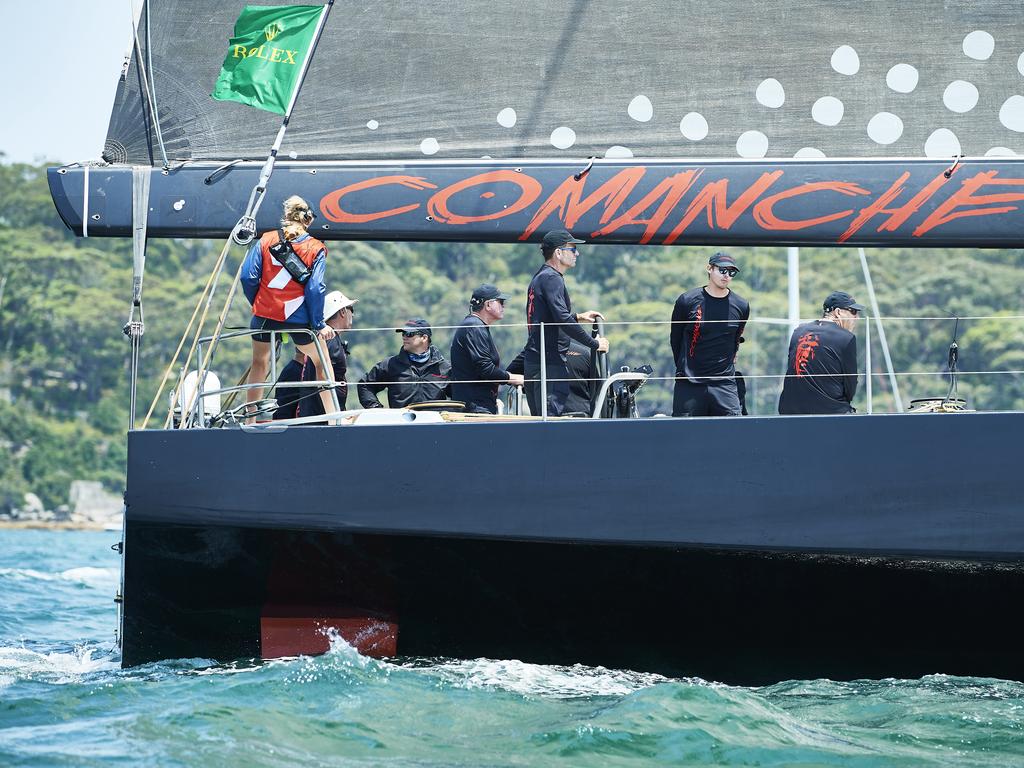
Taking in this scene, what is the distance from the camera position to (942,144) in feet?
19.9

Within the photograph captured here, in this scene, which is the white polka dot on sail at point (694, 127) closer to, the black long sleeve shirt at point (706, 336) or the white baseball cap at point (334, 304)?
the black long sleeve shirt at point (706, 336)

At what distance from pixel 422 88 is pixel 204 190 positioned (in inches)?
41.3

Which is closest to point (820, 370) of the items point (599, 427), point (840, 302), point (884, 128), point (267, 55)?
point (840, 302)

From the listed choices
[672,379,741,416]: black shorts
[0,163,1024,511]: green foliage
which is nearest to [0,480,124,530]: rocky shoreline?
[0,163,1024,511]: green foliage

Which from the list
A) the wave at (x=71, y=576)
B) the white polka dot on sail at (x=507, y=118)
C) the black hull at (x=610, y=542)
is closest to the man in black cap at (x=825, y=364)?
the black hull at (x=610, y=542)

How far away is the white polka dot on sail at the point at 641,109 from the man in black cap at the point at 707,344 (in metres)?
0.76

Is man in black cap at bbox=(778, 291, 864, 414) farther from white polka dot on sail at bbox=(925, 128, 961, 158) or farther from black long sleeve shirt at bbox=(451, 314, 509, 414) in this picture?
black long sleeve shirt at bbox=(451, 314, 509, 414)

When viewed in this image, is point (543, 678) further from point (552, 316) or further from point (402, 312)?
point (402, 312)

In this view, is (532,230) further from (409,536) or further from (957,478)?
(957,478)

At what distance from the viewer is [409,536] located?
206 inches

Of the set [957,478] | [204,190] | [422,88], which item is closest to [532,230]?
[422,88]

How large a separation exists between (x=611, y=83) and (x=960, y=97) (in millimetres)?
1496

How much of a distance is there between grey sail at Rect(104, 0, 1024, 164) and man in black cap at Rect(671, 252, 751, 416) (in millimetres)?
684

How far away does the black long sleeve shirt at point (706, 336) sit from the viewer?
19.0ft
